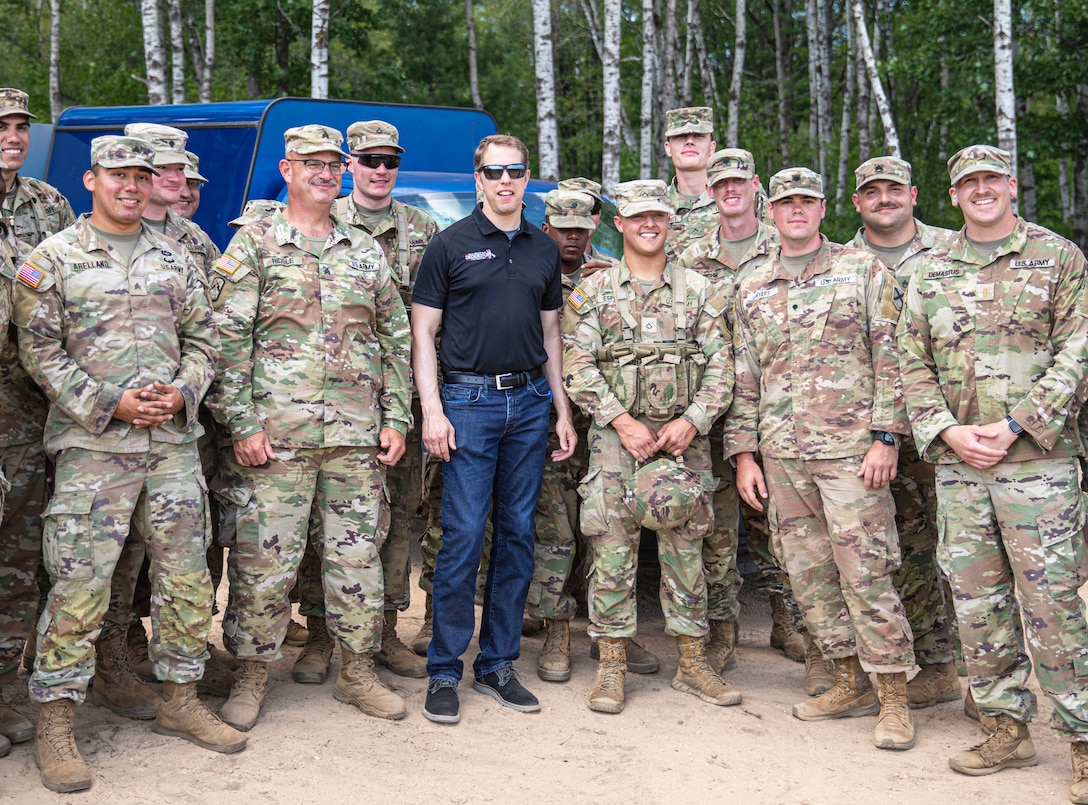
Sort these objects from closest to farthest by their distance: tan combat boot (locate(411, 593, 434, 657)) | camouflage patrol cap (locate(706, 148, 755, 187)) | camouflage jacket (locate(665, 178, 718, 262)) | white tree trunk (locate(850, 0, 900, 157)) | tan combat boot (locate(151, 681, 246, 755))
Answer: tan combat boot (locate(151, 681, 246, 755)) < camouflage patrol cap (locate(706, 148, 755, 187)) < tan combat boot (locate(411, 593, 434, 657)) < camouflage jacket (locate(665, 178, 718, 262)) < white tree trunk (locate(850, 0, 900, 157))

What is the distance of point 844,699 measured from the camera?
15.1ft

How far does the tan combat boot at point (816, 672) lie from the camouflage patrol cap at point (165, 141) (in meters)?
3.47

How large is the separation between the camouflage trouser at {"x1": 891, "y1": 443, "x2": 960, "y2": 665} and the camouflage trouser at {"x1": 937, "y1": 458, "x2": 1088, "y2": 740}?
0.61m

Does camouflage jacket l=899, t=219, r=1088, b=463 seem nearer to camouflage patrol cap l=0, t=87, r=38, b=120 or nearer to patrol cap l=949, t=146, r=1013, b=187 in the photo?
patrol cap l=949, t=146, r=1013, b=187

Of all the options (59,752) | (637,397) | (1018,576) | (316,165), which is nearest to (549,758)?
(637,397)

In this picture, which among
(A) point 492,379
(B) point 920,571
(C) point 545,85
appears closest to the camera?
(A) point 492,379

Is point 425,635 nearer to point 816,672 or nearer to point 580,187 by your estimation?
point 816,672

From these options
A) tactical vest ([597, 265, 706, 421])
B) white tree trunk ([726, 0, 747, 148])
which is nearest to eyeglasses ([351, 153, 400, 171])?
tactical vest ([597, 265, 706, 421])

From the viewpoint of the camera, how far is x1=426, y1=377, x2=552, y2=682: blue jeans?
459 cm

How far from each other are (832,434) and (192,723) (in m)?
2.78

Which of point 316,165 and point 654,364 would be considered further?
point 654,364

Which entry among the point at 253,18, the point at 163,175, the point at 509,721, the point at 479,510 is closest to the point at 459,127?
the point at 163,175

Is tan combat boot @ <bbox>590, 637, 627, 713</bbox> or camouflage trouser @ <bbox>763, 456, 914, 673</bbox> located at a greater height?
camouflage trouser @ <bbox>763, 456, 914, 673</bbox>

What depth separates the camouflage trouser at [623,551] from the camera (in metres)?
4.71
